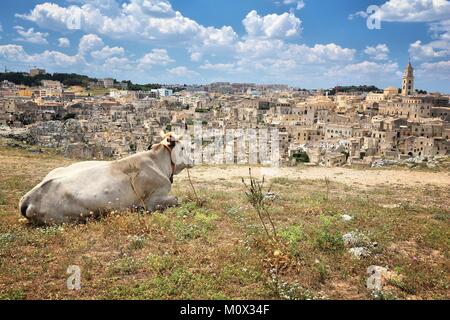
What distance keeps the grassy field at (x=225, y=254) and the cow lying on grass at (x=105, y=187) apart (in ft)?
1.08

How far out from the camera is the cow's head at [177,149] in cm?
1009

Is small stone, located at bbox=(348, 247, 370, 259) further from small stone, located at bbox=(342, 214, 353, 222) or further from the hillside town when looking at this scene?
the hillside town

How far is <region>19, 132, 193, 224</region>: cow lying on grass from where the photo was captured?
26.7 feet

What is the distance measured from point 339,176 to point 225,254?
508 inches

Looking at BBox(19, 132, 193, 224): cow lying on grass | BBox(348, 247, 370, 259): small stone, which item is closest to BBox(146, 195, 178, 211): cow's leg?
BBox(19, 132, 193, 224): cow lying on grass

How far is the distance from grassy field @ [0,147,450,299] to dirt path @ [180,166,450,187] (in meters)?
6.31

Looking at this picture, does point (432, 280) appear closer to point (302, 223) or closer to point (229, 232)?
point (302, 223)

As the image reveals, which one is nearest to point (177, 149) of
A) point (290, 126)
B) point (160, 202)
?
point (160, 202)

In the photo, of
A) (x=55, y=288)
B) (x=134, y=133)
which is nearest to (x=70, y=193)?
(x=55, y=288)

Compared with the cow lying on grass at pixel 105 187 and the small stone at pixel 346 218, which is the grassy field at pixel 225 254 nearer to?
the small stone at pixel 346 218

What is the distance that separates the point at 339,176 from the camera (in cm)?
1838

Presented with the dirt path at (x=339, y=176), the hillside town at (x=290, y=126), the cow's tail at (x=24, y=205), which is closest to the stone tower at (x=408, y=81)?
the hillside town at (x=290, y=126)

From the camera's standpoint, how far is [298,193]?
1313 centimetres

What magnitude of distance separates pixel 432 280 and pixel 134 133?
6573cm
